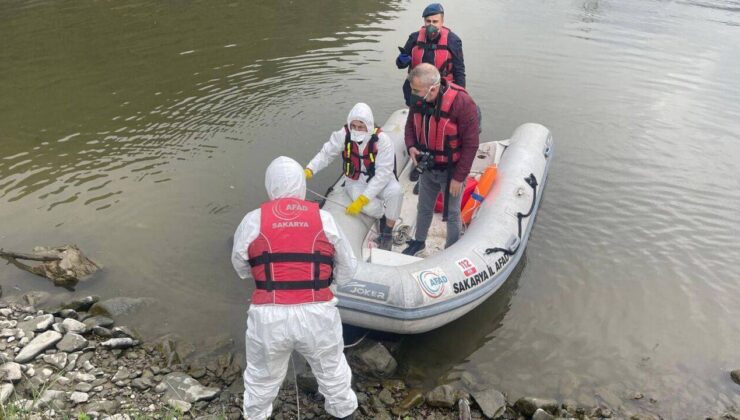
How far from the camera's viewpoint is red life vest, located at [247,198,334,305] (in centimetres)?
271

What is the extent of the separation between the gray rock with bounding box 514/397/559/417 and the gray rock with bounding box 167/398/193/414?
2300 mm

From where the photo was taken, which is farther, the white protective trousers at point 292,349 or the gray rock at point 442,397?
the gray rock at point 442,397

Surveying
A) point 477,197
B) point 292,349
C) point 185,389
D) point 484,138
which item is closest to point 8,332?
point 185,389

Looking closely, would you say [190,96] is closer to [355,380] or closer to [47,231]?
[47,231]

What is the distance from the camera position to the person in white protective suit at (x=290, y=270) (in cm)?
272

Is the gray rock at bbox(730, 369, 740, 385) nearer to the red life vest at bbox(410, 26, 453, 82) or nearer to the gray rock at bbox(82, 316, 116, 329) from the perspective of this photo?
the red life vest at bbox(410, 26, 453, 82)

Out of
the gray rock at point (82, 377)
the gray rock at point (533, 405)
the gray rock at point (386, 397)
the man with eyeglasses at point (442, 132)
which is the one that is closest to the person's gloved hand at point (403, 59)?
the man with eyeglasses at point (442, 132)

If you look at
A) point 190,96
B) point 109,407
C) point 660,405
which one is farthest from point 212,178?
point 660,405

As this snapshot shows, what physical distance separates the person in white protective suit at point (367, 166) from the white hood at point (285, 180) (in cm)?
174

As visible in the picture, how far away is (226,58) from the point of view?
9727 mm

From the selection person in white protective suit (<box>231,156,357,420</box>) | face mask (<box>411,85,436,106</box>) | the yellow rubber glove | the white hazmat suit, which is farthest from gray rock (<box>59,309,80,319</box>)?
face mask (<box>411,85,436,106</box>)

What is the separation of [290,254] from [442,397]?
5.77ft

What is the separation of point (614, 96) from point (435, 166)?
5962 millimetres

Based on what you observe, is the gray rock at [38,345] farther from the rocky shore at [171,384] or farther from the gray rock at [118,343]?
the gray rock at [118,343]
